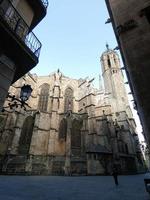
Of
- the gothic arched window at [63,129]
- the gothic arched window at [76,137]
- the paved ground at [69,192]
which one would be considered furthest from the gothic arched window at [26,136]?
the paved ground at [69,192]

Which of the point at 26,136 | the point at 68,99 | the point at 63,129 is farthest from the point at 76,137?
the point at 68,99

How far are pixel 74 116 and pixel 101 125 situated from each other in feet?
18.4

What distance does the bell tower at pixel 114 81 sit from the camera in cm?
3500

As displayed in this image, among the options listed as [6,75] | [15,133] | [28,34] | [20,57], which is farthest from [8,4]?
[15,133]

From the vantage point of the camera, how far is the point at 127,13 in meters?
5.95

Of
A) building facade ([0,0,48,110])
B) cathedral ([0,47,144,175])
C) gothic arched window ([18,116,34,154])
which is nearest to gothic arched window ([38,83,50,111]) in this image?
cathedral ([0,47,144,175])

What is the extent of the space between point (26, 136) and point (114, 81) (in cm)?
2517

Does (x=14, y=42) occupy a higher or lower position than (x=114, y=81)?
lower

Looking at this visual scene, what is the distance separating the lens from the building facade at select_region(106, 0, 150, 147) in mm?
4117

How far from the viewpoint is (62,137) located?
24.5 metres

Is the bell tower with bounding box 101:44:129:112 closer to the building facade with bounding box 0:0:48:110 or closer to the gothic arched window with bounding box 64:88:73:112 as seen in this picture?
the gothic arched window with bounding box 64:88:73:112

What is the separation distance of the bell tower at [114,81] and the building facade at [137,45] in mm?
29398

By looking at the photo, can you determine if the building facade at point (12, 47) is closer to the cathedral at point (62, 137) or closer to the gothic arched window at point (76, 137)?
the cathedral at point (62, 137)

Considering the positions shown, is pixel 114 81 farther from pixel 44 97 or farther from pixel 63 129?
pixel 63 129
